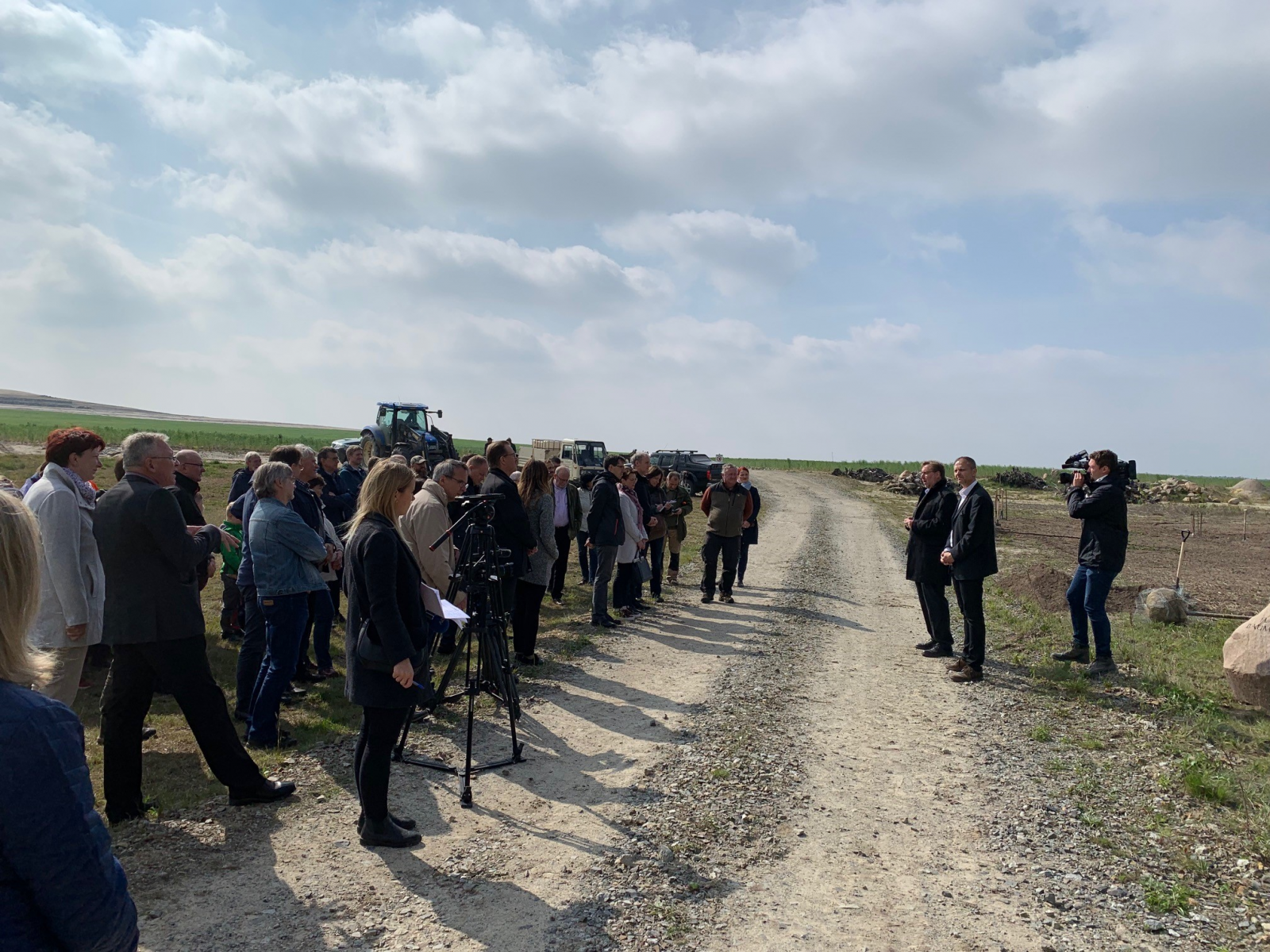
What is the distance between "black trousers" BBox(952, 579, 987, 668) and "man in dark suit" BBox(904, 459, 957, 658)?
474 mm

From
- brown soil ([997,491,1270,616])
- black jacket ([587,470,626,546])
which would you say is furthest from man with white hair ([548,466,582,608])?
brown soil ([997,491,1270,616])

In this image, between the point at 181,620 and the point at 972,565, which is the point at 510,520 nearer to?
the point at 181,620

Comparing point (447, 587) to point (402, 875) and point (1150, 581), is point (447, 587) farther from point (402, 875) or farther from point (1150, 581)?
point (1150, 581)

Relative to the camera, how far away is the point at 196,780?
492 cm

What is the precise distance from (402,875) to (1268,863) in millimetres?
4619

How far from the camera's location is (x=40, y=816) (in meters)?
1.51

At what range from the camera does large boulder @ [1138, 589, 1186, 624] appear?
34.0 feet

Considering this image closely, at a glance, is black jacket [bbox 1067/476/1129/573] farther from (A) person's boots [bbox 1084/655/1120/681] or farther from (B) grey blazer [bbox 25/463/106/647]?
(B) grey blazer [bbox 25/463/106/647]

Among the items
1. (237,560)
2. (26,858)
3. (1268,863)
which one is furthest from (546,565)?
(26,858)

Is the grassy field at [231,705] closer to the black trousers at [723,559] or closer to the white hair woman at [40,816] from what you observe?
the black trousers at [723,559]

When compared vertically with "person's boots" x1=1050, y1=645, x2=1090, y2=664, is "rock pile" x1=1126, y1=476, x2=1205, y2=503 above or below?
A: above

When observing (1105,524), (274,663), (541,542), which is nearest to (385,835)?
(274,663)

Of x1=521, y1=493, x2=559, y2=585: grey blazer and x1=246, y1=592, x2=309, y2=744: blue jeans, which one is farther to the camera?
x1=521, y1=493, x2=559, y2=585: grey blazer

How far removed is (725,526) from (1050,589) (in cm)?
563
